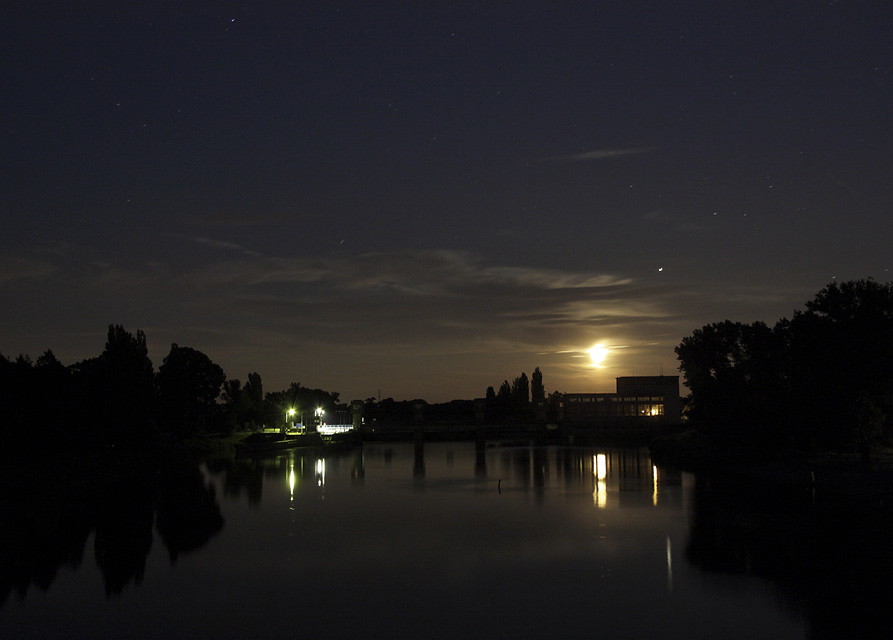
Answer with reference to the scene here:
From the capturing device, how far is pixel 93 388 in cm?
9569

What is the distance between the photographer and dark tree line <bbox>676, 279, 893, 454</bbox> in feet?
245

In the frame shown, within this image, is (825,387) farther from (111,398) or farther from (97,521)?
(111,398)

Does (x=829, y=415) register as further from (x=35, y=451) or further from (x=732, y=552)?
(x=35, y=451)

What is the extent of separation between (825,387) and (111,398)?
80344 millimetres

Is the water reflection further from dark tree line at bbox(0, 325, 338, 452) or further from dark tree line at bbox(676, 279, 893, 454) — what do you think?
dark tree line at bbox(676, 279, 893, 454)

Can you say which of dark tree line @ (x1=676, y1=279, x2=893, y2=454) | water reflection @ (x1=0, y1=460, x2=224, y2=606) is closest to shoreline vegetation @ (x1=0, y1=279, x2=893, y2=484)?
dark tree line @ (x1=676, y1=279, x2=893, y2=454)

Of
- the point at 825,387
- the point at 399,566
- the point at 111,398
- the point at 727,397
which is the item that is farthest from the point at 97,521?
the point at 727,397

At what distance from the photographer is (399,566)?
41.1 m

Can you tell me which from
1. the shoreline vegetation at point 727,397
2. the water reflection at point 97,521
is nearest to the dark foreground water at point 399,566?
the water reflection at point 97,521

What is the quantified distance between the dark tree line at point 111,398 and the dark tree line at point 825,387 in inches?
2878

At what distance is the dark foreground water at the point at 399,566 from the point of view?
100 ft

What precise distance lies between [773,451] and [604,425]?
88.8 m

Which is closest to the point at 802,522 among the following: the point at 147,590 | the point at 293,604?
the point at 293,604

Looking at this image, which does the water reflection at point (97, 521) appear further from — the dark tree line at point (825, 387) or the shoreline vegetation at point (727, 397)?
the dark tree line at point (825, 387)
